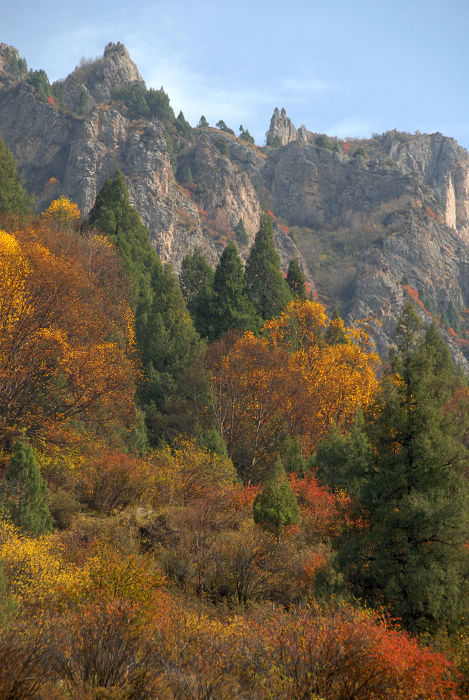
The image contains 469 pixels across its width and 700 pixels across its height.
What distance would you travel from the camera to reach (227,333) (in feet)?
119

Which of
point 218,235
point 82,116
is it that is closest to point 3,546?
point 218,235

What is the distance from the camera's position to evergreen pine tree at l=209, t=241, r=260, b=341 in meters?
38.8

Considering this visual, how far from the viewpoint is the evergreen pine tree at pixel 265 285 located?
145 feet

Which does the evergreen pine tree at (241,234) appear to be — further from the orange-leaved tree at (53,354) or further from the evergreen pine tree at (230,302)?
the orange-leaved tree at (53,354)

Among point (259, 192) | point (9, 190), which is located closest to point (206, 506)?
point (9, 190)

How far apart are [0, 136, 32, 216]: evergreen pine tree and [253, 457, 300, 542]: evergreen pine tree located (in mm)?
33004

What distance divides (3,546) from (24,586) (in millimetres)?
1309

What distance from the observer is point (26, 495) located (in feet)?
48.4

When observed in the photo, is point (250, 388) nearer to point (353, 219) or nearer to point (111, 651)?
point (111, 651)

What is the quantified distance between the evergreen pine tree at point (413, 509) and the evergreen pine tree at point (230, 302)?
26308 mm

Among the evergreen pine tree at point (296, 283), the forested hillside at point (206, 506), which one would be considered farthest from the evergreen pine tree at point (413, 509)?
the evergreen pine tree at point (296, 283)

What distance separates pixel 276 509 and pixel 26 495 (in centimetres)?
834

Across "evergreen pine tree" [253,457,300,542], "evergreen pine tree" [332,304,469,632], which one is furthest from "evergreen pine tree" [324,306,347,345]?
"evergreen pine tree" [332,304,469,632]

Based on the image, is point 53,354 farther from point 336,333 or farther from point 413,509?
point 336,333
